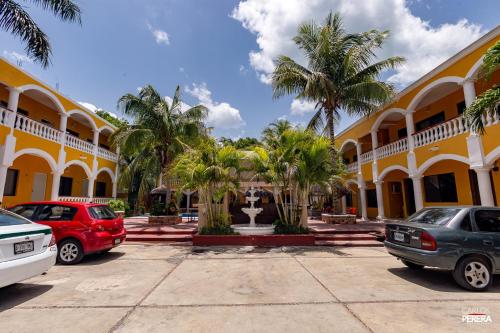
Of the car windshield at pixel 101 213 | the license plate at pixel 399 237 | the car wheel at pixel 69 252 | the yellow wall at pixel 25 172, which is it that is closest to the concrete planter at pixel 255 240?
the car windshield at pixel 101 213

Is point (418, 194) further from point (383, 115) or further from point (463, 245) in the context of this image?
point (463, 245)

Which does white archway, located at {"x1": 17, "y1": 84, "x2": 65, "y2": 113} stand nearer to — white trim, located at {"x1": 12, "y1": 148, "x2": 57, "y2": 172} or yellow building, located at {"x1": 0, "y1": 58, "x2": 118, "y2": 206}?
yellow building, located at {"x1": 0, "y1": 58, "x2": 118, "y2": 206}

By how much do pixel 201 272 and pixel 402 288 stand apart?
4204 mm

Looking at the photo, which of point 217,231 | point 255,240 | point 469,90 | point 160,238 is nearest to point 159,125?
point 160,238

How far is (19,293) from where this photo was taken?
15.4ft

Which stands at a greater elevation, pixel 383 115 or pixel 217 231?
pixel 383 115

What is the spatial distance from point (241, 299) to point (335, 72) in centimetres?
1333

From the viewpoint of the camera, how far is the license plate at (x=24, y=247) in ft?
14.0

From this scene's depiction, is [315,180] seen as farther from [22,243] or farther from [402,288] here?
[22,243]

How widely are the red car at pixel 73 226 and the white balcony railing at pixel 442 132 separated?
13.2 m

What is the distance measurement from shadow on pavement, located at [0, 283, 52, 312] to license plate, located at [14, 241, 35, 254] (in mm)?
785

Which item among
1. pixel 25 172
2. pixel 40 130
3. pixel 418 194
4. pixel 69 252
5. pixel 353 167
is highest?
pixel 40 130

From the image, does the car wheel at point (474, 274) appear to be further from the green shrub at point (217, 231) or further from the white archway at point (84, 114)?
the white archway at point (84, 114)

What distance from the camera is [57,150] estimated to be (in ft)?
49.4
